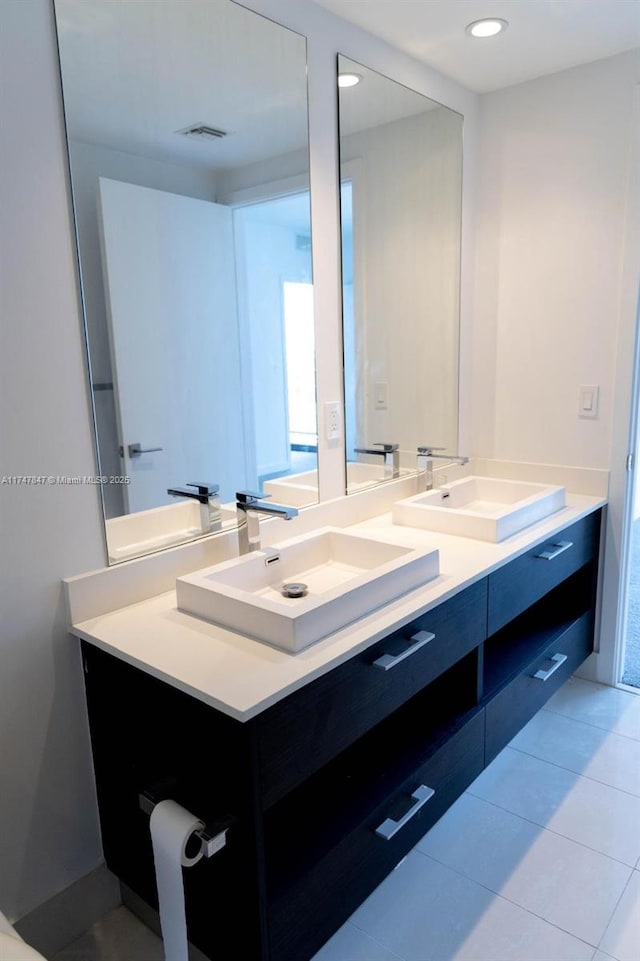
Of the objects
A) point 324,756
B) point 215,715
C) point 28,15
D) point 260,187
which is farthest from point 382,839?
point 28,15

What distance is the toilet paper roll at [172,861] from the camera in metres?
1.18

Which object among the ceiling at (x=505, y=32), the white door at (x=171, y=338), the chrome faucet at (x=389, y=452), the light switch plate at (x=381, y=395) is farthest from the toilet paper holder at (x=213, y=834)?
the ceiling at (x=505, y=32)

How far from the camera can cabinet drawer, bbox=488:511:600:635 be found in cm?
182

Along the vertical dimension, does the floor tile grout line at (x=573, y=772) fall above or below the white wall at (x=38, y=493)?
below

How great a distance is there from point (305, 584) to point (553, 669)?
982mm

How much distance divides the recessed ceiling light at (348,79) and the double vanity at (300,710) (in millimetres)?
1326

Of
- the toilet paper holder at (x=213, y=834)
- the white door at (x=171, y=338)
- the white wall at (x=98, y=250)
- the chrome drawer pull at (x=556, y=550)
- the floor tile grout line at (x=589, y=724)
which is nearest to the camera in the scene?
the toilet paper holder at (x=213, y=834)

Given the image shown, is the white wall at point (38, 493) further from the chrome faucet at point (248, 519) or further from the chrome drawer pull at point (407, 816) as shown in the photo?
the chrome drawer pull at point (407, 816)

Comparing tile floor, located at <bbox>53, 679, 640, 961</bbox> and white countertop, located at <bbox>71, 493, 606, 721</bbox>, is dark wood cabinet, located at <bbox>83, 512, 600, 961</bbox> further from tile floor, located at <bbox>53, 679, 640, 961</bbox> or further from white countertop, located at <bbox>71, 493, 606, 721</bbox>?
tile floor, located at <bbox>53, 679, 640, 961</bbox>

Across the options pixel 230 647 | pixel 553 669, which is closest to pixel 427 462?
pixel 553 669

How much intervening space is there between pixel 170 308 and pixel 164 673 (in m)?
0.88

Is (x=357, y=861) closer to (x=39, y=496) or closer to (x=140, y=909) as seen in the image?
(x=140, y=909)

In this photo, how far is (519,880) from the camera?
66.9 inches

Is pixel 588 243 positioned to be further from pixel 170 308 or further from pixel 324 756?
pixel 324 756
